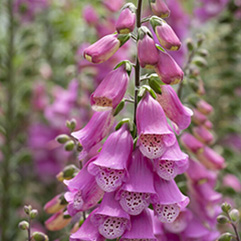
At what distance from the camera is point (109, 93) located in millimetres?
909

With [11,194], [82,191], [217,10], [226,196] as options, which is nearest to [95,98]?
[82,191]

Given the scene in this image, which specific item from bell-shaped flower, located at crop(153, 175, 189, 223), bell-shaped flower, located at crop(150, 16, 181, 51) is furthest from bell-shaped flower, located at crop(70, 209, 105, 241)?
bell-shaped flower, located at crop(150, 16, 181, 51)

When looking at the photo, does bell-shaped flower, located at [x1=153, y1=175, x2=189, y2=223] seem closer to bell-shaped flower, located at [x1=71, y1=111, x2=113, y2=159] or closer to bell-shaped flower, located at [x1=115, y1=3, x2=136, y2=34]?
bell-shaped flower, located at [x1=71, y1=111, x2=113, y2=159]

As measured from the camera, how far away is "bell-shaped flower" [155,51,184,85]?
2.91 feet

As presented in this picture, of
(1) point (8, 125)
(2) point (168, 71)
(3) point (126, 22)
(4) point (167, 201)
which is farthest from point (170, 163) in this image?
(1) point (8, 125)

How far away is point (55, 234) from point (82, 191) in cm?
91

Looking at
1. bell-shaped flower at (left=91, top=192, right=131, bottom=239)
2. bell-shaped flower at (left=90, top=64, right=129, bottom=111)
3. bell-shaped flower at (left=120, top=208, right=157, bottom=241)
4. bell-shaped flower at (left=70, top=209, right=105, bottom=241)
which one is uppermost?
bell-shaped flower at (left=90, top=64, right=129, bottom=111)

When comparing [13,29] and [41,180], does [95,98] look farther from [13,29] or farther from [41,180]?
[41,180]

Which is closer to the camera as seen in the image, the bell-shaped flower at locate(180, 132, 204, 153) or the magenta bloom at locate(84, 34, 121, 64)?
the magenta bloom at locate(84, 34, 121, 64)

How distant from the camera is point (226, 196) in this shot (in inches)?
68.6

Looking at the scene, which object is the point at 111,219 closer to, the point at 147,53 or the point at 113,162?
the point at 113,162

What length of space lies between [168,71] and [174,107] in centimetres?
10

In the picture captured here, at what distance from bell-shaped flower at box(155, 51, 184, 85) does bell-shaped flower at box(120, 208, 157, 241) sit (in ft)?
0.86

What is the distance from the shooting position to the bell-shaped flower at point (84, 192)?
94cm
